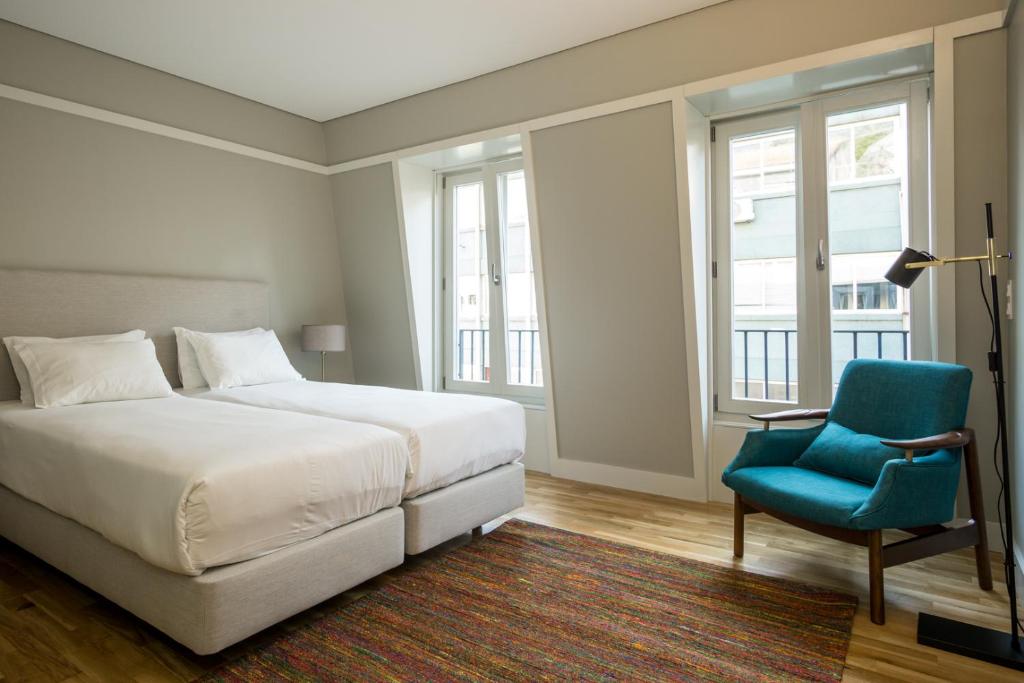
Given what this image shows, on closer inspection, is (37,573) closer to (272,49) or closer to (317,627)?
(317,627)

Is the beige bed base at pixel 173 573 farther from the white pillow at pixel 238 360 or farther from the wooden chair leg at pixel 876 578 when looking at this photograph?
the wooden chair leg at pixel 876 578

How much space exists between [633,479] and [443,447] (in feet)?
5.46

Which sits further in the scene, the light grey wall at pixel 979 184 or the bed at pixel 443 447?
the light grey wall at pixel 979 184

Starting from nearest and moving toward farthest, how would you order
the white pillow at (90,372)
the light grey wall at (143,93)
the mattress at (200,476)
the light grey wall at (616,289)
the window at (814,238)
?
the mattress at (200,476) < the white pillow at (90,372) < the window at (814,238) < the light grey wall at (143,93) < the light grey wall at (616,289)

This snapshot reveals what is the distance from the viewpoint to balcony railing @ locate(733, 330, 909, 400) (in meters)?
3.42

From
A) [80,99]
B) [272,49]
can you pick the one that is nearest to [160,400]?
[80,99]

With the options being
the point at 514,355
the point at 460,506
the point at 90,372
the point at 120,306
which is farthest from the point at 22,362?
the point at 514,355

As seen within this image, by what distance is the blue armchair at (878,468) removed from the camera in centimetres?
227

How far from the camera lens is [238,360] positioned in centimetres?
406

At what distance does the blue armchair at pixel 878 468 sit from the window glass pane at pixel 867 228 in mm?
572

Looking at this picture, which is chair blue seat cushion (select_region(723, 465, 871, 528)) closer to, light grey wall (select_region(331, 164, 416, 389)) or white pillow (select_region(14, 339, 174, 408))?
light grey wall (select_region(331, 164, 416, 389))

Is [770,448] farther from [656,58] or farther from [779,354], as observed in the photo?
[656,58]

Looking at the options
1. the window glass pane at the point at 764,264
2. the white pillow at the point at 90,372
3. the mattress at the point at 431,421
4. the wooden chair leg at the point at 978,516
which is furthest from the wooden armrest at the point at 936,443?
the white pillow at the point at 90,372

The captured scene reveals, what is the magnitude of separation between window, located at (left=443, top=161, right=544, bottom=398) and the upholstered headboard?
5.00ft
